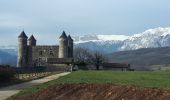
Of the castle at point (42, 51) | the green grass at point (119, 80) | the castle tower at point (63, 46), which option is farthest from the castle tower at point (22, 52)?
the green grass at point (119, 80)

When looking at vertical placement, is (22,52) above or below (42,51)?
below

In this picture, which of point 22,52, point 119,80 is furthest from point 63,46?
point 119,80

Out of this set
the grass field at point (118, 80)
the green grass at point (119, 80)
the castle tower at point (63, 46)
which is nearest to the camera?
the grass field at point (118, 80)

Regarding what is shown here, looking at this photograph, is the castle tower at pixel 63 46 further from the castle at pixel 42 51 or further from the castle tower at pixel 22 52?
the castle tower at pixel 22 52

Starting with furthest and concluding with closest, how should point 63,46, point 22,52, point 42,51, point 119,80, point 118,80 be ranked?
point 22,52
point 42,51
point 63,46
point 118,80
point 119,80

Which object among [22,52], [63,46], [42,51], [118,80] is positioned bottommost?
[118,80]

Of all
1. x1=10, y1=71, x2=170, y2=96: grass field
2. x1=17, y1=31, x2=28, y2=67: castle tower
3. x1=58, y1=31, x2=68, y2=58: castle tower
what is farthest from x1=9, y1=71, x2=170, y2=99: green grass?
x1=17, y1=31, x2=28, y2=67: castle tower

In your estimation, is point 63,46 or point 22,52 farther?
point 22,52

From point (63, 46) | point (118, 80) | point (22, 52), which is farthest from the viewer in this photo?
point (22, 52)

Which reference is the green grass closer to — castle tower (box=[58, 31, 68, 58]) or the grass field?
the grass field

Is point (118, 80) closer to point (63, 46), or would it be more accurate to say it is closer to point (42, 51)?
point (63, 46)

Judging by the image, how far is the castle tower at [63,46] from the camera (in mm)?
184750

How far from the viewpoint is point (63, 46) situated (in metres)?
189

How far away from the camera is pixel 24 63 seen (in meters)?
189
